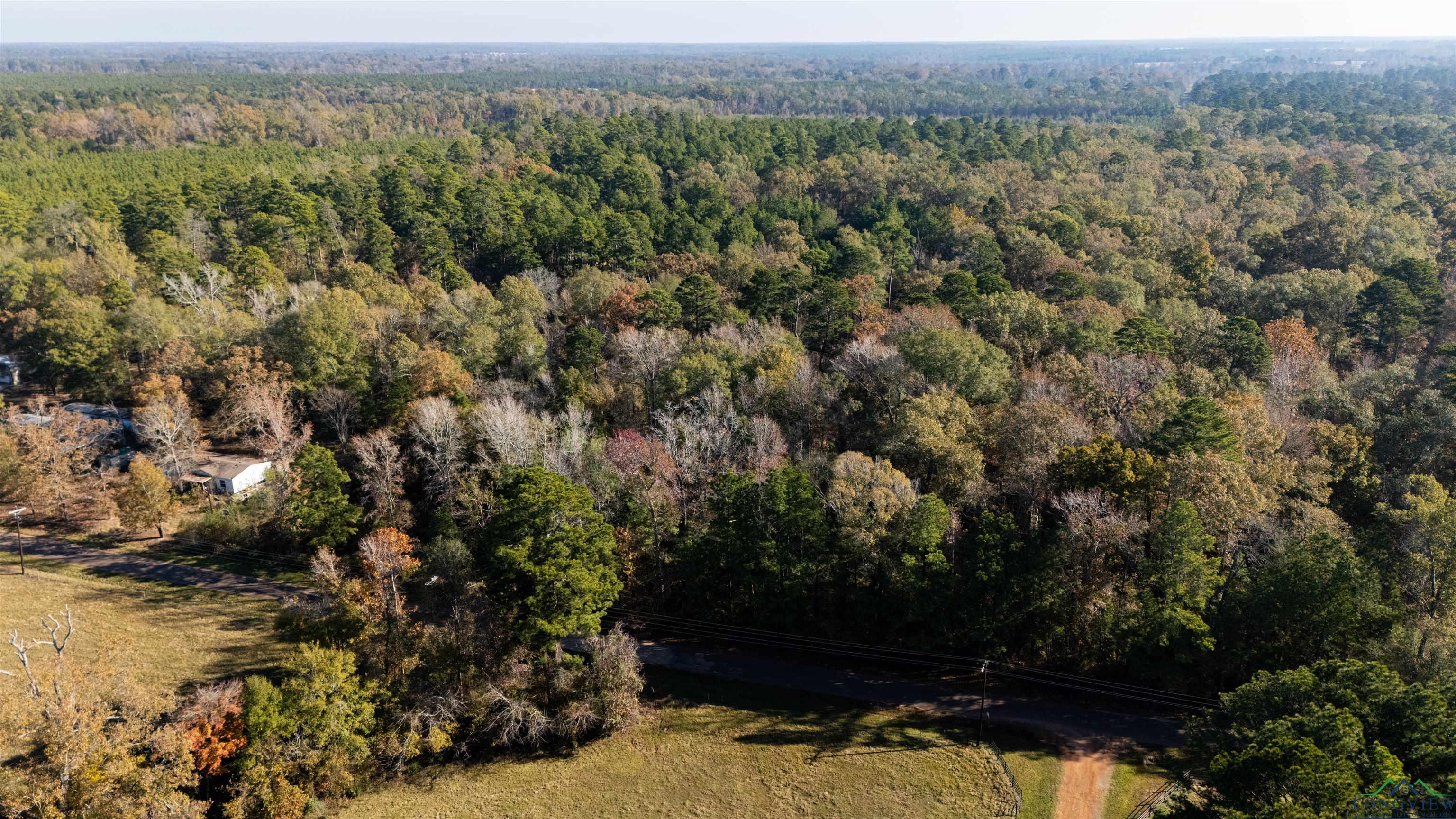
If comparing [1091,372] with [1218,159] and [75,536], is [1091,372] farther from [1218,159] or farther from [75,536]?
[1218,159]

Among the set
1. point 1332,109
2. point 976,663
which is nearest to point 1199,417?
point 976,663

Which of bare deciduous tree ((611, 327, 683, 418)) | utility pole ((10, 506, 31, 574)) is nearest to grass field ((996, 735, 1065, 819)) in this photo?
bare deciduous tree ((611, 327, 683, 418))

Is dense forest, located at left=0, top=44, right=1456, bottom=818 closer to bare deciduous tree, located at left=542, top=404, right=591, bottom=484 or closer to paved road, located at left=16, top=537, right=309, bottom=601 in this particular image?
bare deciduous tree, located at left=542, top=404, right=591, bottom=484

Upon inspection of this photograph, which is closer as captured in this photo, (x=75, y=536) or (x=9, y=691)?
(x=9, y=691)

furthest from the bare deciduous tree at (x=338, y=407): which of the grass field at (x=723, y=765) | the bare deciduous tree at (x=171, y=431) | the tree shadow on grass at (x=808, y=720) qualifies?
the tree shadow on grass at (x=808, y=720)

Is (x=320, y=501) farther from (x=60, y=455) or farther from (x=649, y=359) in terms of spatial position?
(x=649, y=359)

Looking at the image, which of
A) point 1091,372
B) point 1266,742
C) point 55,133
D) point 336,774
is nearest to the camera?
point 1266,742
